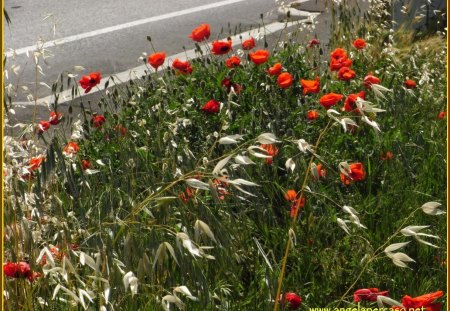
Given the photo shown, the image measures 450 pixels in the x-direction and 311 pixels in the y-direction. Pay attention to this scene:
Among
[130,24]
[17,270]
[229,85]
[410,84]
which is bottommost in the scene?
[130,24]

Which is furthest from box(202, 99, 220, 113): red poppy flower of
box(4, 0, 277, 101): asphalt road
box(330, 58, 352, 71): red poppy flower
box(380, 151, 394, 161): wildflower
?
box(4, 0, 277, 101): asphalt road

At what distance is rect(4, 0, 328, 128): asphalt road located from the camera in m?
8.09

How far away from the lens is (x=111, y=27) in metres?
9.62

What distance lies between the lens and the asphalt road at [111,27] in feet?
26.5

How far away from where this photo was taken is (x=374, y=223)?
354 centimetres

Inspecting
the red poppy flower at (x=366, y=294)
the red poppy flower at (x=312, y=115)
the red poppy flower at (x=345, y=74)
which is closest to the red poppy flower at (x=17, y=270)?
the red poppy flower at (x=366, y=294)

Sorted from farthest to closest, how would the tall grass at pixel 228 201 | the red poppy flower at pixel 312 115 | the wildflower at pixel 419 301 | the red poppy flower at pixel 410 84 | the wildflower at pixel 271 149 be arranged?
1. the red poppy flower at pixel 410 84
2. the red poppy flower at pixel 312 115
3. the wildflower at pixel 271 149
4. the tall grass at pixel 228 201
5. the wildflower at pixel 419 301

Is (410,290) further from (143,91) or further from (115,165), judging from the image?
(143,91)

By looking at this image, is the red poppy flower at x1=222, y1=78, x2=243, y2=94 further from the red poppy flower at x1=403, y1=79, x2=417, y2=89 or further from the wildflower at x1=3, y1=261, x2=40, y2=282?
the wildflower at x1=3, y1=261, x2=40, y2=282

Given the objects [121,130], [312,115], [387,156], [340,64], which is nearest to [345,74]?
[340,64]

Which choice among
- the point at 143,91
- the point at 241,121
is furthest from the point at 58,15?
the point at 241,121

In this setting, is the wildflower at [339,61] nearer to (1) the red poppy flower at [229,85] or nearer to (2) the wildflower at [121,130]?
(1) the red poppy flower at [229,85]

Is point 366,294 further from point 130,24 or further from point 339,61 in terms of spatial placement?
point 130,24

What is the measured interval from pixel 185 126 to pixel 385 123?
87 cm
